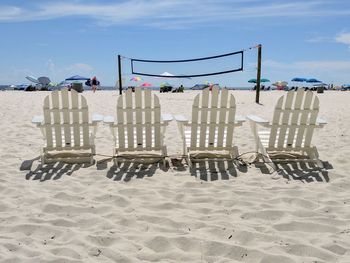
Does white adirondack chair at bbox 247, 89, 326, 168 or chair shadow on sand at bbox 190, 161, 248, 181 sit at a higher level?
white adirondack chair at bbox 247, 89, 326, 168

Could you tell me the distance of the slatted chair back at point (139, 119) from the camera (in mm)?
4953

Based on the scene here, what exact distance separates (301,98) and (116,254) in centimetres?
351

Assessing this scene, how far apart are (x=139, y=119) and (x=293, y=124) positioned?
218 centimetres

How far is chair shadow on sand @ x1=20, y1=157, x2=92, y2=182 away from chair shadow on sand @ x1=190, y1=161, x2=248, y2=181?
5.11ft

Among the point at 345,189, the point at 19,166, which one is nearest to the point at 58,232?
the point at 19,166

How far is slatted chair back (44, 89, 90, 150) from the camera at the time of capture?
498 centimetres

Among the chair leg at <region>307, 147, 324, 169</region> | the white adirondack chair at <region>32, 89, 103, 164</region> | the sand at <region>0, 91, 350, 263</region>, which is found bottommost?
the sand at <region>0, 91, 350, 263</region>

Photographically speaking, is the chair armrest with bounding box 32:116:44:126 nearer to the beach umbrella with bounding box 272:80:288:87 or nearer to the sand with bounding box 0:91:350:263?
the sand with bounding box 0:91:350:263

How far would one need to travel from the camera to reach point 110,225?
3.17 meters

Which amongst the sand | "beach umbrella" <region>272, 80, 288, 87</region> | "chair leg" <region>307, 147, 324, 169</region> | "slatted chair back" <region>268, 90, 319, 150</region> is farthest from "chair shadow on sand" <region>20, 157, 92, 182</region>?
"beach umbrella" <region>272, 80, 288, 87</region>

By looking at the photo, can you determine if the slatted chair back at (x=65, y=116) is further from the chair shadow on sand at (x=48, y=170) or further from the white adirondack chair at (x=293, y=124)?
the white adirondack chair at (x=293, y=124)

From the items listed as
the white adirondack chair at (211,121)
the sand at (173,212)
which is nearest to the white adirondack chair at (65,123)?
the sand at (173,212)

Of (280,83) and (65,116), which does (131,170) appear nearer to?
(65,116)

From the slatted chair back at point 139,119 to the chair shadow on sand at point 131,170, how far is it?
23 cm
